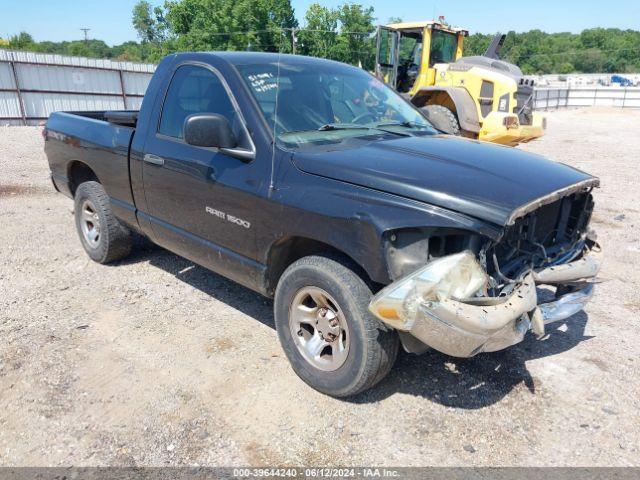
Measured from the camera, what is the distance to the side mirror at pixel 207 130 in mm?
3148

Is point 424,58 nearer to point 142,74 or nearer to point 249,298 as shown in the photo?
point 249,298

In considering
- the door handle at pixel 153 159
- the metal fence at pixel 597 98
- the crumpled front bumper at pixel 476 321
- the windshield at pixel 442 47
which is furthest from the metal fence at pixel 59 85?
the metal fence at pixel 597 98

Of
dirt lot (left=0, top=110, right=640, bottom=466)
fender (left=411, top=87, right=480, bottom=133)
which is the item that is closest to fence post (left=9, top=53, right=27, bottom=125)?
fender (left=411, top=87, right=480, bottom=133)

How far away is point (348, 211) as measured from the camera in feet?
9.07

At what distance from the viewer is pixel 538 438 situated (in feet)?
9.26

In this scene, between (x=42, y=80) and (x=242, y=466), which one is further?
(x=42, y=80)

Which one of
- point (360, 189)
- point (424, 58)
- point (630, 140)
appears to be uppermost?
point (424, 58)

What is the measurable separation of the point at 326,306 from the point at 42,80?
2230 centimetres

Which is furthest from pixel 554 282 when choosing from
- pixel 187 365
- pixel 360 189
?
pixel 187 365

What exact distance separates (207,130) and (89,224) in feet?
9.31

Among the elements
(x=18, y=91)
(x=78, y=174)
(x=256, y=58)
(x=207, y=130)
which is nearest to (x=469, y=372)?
(x=207, y=130)

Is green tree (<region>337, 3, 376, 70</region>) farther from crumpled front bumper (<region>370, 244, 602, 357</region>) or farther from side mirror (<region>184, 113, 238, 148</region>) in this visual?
crumpled front bumper (<region>370, 244, 602, 357</region>)

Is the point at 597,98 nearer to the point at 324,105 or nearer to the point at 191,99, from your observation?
the point at 324,105

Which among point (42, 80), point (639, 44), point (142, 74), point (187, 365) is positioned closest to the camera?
point (187, 365)
